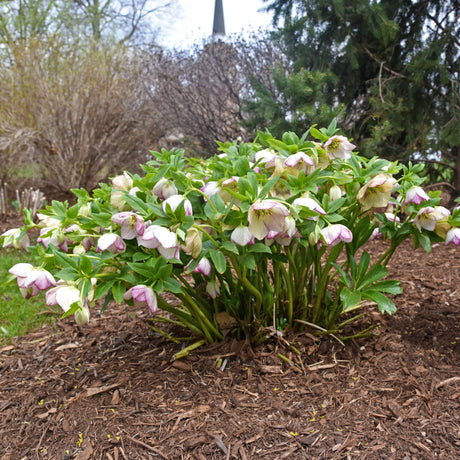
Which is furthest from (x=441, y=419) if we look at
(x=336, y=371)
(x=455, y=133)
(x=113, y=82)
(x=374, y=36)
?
(x=113, y=82)

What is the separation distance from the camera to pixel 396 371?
5.04 feet

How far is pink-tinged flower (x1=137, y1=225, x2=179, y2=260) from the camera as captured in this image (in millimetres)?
1034

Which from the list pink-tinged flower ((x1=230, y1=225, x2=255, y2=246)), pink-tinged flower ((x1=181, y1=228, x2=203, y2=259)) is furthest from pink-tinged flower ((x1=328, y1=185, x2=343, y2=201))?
pink-tinged flower ((x1=181, y1=228, x2=203, y2=259))

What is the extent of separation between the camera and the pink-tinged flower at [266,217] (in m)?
1.03

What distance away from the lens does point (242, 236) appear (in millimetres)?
1127

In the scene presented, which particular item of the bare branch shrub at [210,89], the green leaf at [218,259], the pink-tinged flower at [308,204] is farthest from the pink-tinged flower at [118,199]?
the bare branch shrub at [210,89]

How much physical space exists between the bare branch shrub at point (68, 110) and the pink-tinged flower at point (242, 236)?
482cm

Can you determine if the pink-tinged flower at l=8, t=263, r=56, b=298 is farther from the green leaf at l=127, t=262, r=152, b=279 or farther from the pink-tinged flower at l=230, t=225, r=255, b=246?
the pink-tinged flower at l=230, t=225, r=255, b=246

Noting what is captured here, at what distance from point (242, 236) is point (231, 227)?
0.06m

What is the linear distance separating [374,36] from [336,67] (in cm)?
41

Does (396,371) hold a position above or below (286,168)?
below

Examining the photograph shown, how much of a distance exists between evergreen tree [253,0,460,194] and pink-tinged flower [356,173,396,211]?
2.06 meters

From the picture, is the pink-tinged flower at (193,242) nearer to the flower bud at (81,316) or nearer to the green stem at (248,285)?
the green stem at (248,285)

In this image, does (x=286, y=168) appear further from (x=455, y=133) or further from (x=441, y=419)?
(x=455, y=133)
